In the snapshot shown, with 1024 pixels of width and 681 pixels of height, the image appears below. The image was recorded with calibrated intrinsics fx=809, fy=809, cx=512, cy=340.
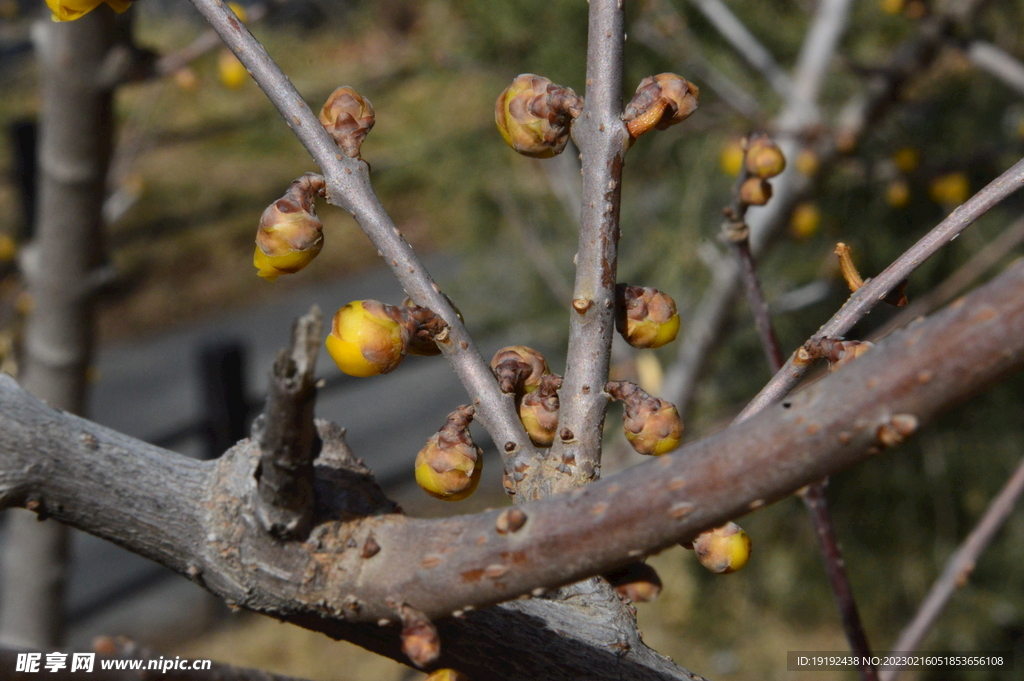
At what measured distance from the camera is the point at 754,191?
1.02 metres

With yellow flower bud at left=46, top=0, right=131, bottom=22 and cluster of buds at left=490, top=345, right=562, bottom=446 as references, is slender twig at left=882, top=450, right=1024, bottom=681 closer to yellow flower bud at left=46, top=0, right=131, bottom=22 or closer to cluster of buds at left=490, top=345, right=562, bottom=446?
cluster of buds at left=490, top=345, right=562, bottom=446

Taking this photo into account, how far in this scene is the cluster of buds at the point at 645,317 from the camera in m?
0.75

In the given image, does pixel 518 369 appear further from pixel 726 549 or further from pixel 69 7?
pixel 69 7

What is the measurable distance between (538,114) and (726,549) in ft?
1.38

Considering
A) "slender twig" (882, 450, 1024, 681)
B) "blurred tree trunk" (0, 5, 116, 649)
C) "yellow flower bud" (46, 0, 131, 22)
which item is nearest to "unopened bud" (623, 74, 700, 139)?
"yellow flower bud" (46, 0, 131, 22)

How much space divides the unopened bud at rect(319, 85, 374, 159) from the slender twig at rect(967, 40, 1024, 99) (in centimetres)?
194

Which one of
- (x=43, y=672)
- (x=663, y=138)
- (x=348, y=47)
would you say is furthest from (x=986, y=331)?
(x=348, y=47)

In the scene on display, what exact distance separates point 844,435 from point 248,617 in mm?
4854

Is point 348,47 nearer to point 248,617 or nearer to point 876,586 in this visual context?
point 248,617

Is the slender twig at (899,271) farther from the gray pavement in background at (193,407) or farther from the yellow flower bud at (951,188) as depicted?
the gray pavement in background at (193,407)

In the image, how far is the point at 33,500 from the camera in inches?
22.2

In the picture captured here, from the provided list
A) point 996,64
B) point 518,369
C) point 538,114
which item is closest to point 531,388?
point 518,369

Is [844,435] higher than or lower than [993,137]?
lower

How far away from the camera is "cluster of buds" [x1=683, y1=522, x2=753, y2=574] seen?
700mm
